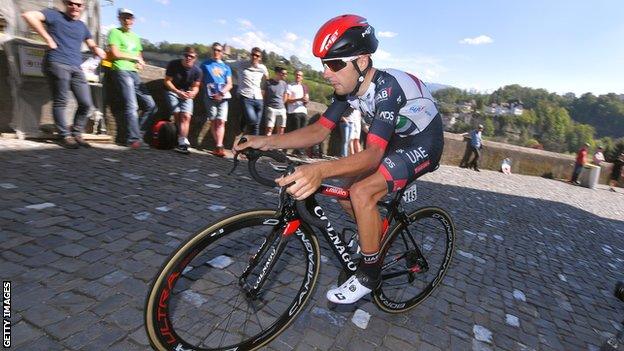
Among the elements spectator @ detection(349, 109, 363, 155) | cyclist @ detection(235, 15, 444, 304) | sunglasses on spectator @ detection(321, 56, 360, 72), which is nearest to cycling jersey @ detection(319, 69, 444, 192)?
cyclist @ detection(235, 15, 444, 304)

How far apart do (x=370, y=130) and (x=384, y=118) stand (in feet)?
0.39

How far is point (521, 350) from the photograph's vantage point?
319 cm

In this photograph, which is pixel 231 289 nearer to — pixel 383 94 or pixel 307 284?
pixel 307 284

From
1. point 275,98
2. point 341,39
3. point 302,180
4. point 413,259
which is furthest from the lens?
point 275,98

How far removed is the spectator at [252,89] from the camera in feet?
28.3

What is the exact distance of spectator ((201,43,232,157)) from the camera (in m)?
8.18

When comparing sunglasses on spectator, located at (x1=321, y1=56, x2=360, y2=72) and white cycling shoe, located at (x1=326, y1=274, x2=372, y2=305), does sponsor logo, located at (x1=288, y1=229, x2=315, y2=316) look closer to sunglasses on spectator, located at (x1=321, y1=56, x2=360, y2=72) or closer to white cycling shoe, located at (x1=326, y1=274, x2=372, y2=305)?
white cycling shoe, located at (x1=326, y1=274, x2=372, y2=305)

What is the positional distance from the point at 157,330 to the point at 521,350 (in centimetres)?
283

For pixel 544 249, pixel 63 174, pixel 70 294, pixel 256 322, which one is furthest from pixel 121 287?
pixel 544 249

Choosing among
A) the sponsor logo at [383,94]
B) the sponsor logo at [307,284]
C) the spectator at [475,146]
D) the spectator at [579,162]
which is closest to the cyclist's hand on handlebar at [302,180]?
the sponsor logo at [307,284]

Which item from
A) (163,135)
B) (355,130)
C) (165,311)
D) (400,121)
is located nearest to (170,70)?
(163,135)

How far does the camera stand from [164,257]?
139 inches

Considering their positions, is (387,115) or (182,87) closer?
(387,115)

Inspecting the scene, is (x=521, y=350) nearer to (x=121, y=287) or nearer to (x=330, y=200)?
(x=121, y=287)
